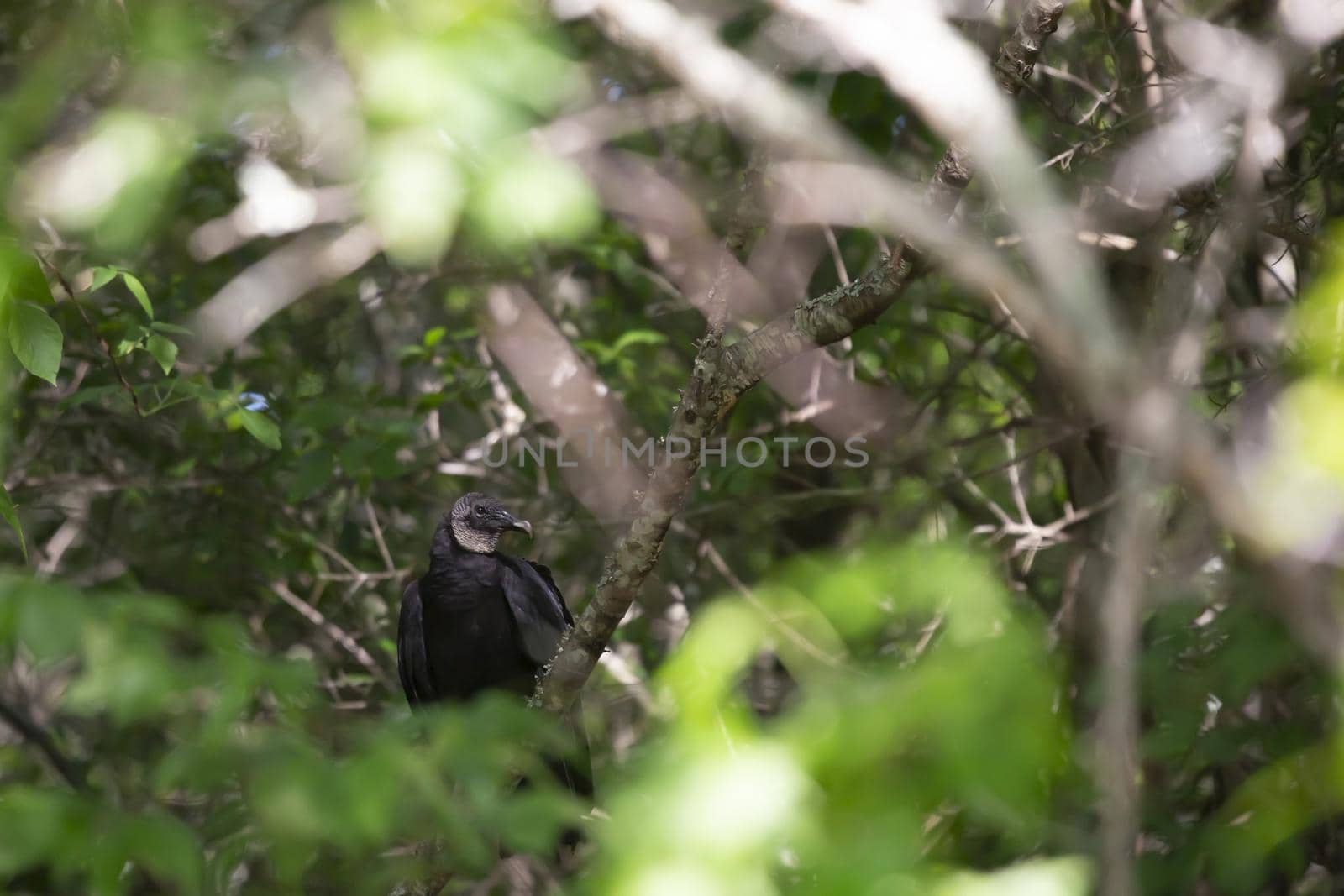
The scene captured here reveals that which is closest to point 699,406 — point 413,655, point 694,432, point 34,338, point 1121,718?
point 694,432

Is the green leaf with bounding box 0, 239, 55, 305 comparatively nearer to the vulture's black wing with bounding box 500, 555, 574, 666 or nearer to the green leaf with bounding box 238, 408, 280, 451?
the green leaf with bounding box 238, 408, 280, 451

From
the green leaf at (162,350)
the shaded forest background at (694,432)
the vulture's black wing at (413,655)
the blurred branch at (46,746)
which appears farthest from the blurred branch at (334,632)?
the green leaf at (162,350)

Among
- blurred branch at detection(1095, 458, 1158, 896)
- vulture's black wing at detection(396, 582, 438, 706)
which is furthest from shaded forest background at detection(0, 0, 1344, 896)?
vulture's black wing at detection(396, 582, 438, 706)

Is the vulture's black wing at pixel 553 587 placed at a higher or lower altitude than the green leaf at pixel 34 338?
lower

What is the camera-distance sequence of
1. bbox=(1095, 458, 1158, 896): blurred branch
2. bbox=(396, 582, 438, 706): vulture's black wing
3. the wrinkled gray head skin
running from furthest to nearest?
the wrinkled gray head skin < bbox=(396, 582, 438, 706): vulture's black wing < bbox=(1095, 458, 1158, 896): blurred branch

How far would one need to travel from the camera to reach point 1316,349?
143cm

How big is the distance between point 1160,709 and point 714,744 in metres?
2.05

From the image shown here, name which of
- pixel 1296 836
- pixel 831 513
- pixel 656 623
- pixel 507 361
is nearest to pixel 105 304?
pixel 507 361

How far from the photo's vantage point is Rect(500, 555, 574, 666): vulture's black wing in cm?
375

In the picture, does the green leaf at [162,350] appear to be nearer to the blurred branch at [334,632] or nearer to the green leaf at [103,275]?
the green leaf at [103,275]

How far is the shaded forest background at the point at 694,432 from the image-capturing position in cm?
109

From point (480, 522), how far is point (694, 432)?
179cm

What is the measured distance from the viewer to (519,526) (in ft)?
13.1

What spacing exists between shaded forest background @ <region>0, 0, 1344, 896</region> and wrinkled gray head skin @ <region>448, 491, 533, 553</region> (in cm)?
35
